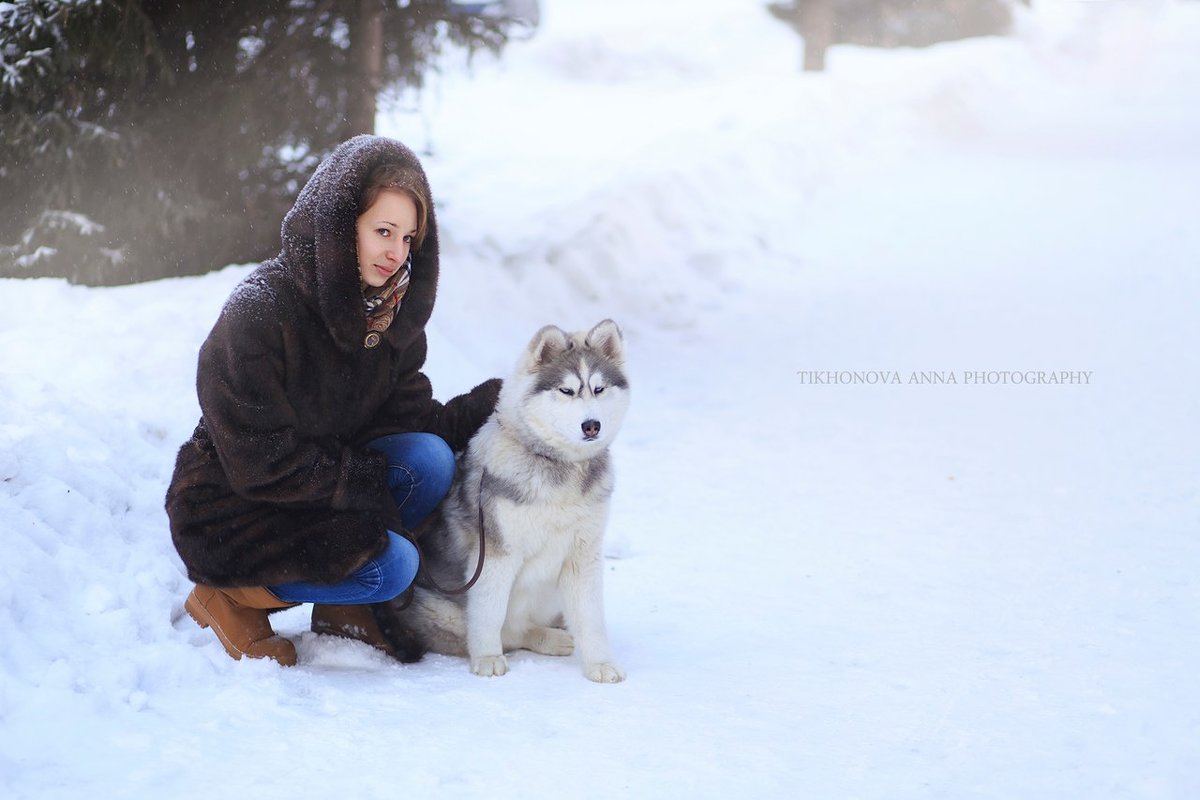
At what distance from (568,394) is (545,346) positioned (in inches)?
8.0

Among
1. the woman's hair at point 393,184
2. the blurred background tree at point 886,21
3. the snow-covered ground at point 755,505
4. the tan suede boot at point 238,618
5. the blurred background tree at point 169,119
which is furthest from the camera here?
the blurred background tree at point 886,21

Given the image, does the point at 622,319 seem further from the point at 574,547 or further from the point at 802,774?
the point at 802,774

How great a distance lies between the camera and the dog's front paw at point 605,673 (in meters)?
3.24

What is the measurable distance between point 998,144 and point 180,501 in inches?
519

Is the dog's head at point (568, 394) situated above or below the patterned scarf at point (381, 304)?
below

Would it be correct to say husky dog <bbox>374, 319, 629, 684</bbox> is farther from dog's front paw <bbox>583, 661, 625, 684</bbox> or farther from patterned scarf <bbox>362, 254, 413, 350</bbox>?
patterned scarf <bbox>362, 254, 413, 350</bbox>

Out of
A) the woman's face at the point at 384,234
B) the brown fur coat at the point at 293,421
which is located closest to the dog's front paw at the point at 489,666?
the brown fur coat at the point at 293,421

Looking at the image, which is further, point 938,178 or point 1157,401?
point 938,178

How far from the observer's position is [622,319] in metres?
8.24

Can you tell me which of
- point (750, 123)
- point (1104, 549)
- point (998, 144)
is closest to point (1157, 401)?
point (1104, 549)

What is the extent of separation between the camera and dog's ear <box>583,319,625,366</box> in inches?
138

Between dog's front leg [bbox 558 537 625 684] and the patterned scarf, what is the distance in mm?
921

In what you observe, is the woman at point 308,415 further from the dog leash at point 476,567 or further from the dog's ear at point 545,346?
the dog's ear at point 545,346

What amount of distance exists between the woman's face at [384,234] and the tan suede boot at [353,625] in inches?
42.3
